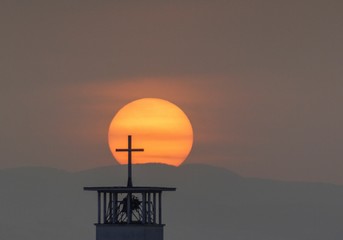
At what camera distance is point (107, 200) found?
101 metres

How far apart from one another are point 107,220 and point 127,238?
239cm

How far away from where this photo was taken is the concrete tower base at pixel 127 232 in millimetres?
94375

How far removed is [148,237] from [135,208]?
241 centimetres

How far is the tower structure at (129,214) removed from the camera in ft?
310

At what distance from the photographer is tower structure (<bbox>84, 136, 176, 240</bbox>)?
9450cm

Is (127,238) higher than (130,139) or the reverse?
the reverse

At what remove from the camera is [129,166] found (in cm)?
9700

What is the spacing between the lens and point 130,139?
98.3 metres

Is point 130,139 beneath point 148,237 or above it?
above

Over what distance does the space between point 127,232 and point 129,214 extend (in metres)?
1.45

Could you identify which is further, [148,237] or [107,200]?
[107,200]

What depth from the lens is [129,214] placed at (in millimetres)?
95500

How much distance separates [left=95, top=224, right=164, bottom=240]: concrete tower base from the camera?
94.4 metres

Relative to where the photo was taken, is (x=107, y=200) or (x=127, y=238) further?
(x=107, y=200)
